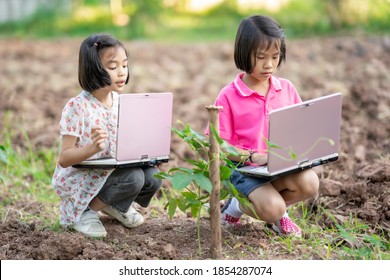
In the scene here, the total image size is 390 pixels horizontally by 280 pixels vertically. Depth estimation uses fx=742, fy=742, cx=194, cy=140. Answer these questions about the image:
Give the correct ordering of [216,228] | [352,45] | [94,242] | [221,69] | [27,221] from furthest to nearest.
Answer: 1. [352,45]
2. [221,69]
3. [27,221]
4. [94,242]
5. [216,228]

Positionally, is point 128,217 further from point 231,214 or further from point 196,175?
point 196,175

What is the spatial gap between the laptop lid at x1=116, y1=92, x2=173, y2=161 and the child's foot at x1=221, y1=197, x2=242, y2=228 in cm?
42

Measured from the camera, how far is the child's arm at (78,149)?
2.93 meters

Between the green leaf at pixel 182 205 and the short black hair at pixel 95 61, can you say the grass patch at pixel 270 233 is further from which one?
the short black hair at pixel 95 61

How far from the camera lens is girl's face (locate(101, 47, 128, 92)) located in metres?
3.11

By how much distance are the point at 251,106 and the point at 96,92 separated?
2.19 ft

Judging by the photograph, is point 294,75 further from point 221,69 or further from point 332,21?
point 332,21

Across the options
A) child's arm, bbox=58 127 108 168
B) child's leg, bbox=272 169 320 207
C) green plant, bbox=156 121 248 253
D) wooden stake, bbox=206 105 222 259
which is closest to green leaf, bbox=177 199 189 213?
green plant, bbox=156 121 248 253

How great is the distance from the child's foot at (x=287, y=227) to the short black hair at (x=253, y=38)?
66 centimetres

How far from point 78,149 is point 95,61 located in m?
0.37

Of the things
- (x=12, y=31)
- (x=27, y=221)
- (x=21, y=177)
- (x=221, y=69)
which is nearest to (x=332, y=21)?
(x=221, y=69)

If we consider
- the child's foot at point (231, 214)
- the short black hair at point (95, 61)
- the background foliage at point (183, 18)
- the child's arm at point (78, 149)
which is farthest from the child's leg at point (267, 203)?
the background foliage at point (183, 18)

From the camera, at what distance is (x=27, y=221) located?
3555mm

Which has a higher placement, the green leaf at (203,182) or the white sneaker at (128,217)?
the green leaf at (203,182)
